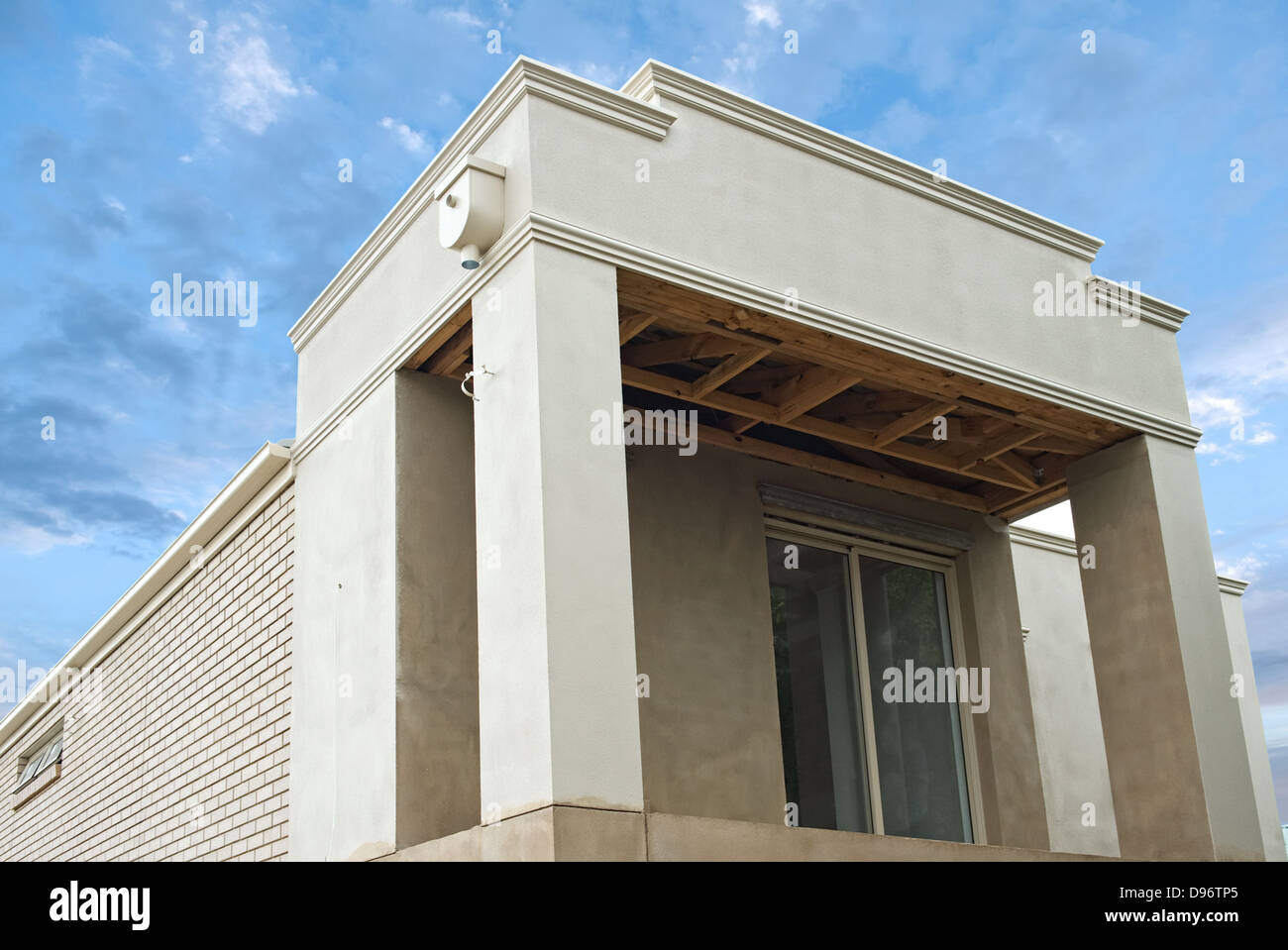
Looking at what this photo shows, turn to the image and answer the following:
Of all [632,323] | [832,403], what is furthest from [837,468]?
[632,323]

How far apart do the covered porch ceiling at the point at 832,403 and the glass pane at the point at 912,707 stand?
0.74 metres

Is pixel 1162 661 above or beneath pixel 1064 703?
beneath

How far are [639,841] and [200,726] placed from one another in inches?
201

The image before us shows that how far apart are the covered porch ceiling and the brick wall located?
2.42m

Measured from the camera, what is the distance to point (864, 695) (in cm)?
846

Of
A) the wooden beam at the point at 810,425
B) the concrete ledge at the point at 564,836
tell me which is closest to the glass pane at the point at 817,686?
the wooden beam at the point at 810,425

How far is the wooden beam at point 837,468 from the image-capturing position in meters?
8.20

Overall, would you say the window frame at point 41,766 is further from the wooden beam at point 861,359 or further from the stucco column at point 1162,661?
the stucco column at point 1162,661

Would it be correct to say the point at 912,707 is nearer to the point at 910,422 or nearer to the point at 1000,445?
the point at 1000,445

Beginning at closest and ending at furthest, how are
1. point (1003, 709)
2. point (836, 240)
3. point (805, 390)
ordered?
1. point (836, 240)
2. point (805, 390)
3. point (1003, 709)

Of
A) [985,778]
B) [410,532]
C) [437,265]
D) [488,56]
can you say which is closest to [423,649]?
[410,532]

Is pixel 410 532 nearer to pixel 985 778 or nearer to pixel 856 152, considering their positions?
pixel 856 152
